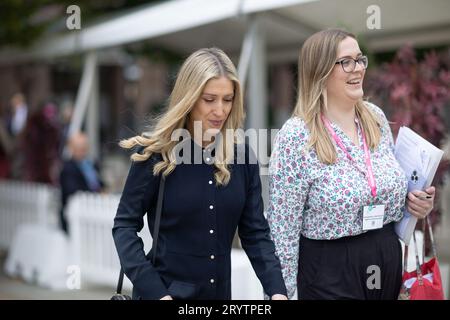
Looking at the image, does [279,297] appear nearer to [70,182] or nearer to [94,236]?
[94,236]

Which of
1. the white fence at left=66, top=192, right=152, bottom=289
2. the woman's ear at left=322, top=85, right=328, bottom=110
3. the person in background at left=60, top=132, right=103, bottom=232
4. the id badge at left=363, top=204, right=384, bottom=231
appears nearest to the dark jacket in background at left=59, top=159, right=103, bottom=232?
the person in background at left=60, top=132, right=103, bottom=232

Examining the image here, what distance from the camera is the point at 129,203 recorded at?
2.36 metres

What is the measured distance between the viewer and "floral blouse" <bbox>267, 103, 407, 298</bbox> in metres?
2.57

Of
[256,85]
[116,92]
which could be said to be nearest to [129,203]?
[256,85]

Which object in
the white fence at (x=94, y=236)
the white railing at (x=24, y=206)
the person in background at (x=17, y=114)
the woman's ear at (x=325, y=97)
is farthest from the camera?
the person in background at (x=17, y=114)

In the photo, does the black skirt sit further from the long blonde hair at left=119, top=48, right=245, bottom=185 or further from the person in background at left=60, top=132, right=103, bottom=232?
the person in background at left=60, top=132, right=103, bottom=232

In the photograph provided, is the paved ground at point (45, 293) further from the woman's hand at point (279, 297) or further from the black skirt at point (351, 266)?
the woman's hand at point (279, 297)

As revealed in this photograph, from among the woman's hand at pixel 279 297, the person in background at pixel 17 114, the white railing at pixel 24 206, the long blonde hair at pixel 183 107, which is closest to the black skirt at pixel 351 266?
the woman's hand at pixel 279 297

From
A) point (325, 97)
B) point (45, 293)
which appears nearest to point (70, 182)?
point (45, 293)

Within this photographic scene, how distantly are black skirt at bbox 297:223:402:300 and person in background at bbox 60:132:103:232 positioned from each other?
4.44 metres

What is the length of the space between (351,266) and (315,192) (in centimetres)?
33

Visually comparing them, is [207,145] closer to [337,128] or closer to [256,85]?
[337,128]

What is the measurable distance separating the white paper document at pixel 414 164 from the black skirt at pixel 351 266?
86 mm

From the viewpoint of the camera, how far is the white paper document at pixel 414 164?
105 inches
